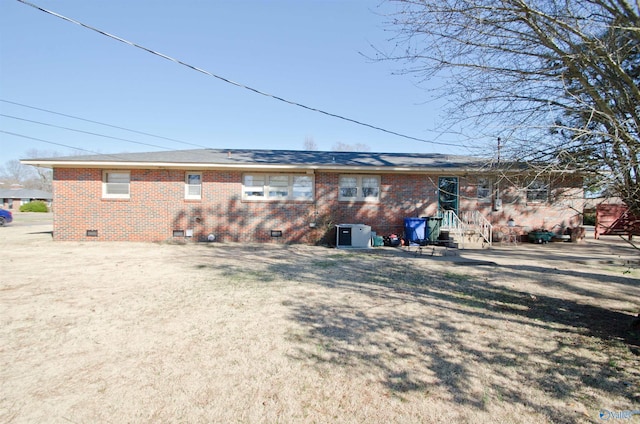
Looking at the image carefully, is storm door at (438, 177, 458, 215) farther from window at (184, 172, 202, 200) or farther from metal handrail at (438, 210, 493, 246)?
window at (184, 172, 202, 200)

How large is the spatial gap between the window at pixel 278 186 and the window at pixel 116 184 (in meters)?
4.50

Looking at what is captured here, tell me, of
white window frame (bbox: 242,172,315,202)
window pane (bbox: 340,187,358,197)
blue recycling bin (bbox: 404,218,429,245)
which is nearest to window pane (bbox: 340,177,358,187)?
window pane (bbox: 340,187,358,197)

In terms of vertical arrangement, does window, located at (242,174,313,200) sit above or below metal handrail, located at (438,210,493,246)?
above

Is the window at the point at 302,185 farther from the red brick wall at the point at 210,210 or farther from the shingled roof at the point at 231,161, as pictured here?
the shingled roof at the point at 231,161

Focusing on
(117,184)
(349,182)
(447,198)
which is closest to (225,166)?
(117,184)

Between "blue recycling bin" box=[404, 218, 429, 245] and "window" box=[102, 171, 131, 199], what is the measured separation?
10.7 meters

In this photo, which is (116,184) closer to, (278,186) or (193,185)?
(193,185)

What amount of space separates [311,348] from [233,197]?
952cm

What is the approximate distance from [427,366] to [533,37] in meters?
4.51

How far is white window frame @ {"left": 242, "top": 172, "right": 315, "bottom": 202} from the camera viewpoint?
12281mm

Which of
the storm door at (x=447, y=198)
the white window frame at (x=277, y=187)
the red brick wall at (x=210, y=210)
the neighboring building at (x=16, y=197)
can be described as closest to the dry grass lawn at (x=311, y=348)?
the red brick wall at (x=210, y=210)

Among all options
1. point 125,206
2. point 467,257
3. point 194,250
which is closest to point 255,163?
point 194,250

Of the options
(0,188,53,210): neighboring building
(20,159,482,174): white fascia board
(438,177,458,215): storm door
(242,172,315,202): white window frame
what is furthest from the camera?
(0,188,53,210): neighboring building

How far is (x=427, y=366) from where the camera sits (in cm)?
312
